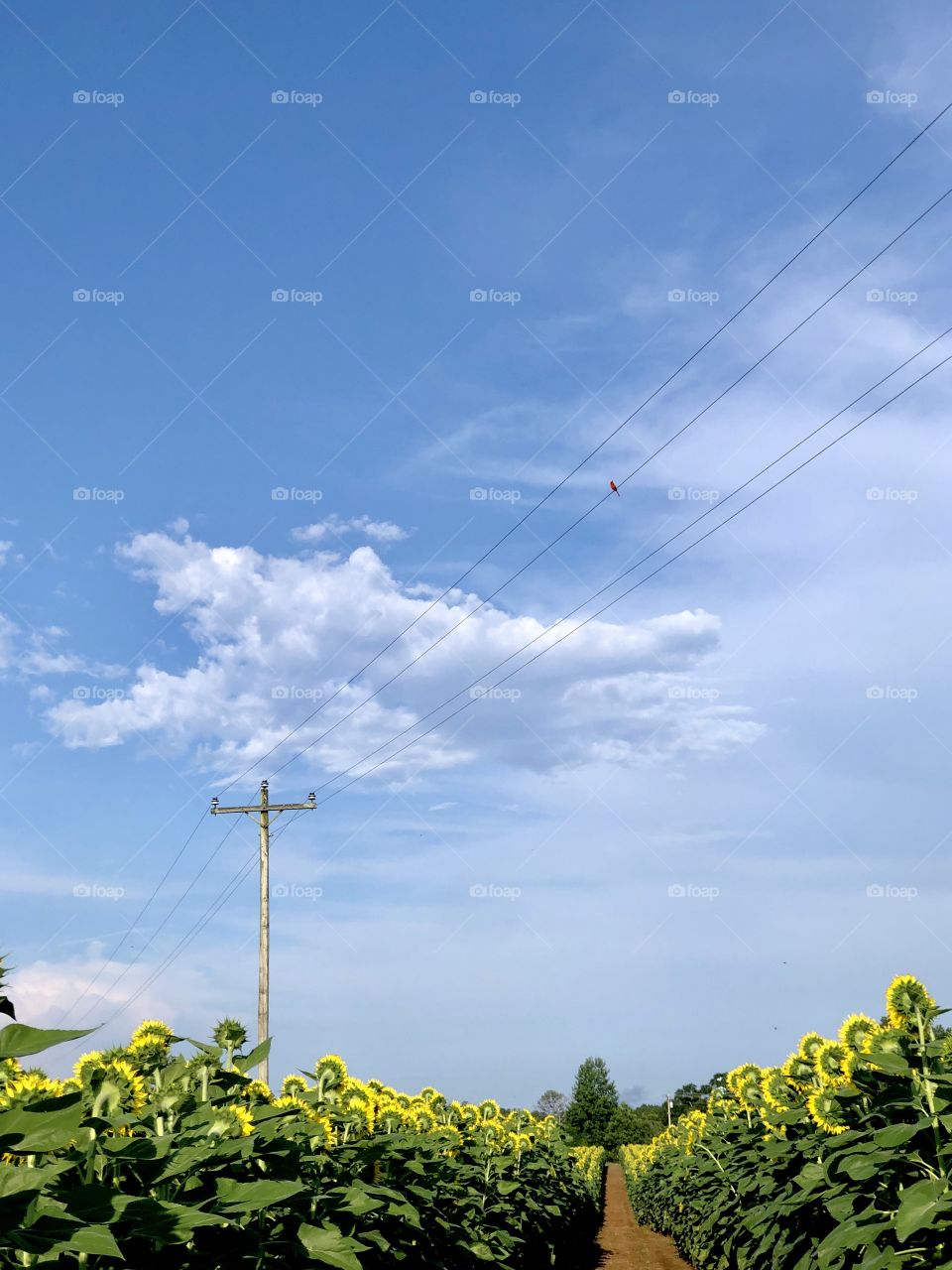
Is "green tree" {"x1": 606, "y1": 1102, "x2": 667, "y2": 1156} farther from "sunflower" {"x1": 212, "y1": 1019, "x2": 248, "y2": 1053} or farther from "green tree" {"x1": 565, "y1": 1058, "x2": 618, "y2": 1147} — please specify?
"sunflower" {"x1": 212, "y1": 1019, "x2": 248, "y2": 1053}

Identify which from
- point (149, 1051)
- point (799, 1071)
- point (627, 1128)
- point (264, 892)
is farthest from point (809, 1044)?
point (627, 1128)

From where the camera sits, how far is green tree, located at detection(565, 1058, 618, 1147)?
129000mm

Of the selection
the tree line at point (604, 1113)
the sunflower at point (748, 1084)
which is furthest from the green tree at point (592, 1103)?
the sunflower at point (748, 1084)

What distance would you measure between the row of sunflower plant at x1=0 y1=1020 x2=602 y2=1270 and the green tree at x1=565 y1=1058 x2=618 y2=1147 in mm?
122660

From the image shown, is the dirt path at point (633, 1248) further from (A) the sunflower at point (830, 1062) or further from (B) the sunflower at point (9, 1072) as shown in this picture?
Result: (B) the sunflower at point (9, 1072)

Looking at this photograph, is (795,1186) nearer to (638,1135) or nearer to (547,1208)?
(547,1208)

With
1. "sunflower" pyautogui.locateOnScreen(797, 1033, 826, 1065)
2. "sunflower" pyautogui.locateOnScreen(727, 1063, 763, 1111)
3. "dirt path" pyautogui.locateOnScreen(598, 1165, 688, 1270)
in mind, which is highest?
"sunflower" pyautogui.locateOnScreen(797, 1033, 826, 1065)

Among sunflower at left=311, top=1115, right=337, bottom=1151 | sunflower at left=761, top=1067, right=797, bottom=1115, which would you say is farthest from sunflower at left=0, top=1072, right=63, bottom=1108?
sunflower at left=761, top=1067, right=797, bottom=1115

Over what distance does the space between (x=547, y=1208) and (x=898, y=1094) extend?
9.74 meters

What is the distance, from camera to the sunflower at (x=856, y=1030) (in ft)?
20.9

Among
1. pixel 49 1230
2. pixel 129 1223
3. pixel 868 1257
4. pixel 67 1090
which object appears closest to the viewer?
pixel 49 1230

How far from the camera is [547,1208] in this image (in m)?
13.9

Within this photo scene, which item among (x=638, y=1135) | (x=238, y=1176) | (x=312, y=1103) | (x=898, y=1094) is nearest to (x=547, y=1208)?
(x=312, y=1103)

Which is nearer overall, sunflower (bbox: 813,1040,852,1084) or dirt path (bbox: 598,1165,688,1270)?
sunflower (bbox: 813,1040,852,1084)
